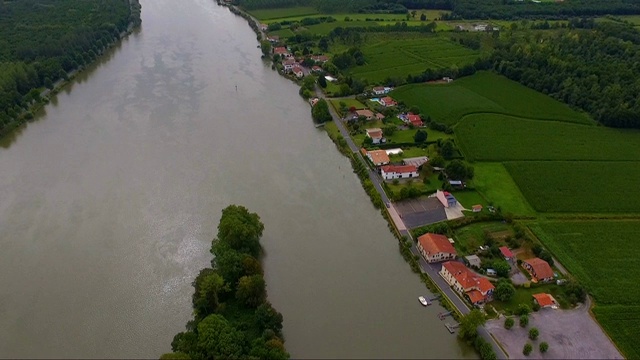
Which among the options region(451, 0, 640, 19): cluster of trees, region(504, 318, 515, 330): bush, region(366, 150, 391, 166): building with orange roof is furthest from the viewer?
region(451, 0, 640, 19): cluster of trees

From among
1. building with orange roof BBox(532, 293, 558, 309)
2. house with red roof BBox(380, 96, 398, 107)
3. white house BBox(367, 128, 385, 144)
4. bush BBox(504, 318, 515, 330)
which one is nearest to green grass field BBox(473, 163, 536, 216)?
building with orange roof BBox(532, 293, 558, 309)

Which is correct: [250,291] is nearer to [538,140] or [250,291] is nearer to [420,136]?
[420,136]

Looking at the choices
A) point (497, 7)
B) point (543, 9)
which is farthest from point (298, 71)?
point (543, 9)

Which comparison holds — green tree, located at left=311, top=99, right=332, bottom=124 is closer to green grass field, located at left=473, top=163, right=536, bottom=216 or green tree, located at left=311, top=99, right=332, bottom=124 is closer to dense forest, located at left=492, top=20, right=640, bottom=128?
green grass field, located at left=473, top=163, right=536, bottom=216

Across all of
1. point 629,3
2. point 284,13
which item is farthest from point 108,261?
point 629,3

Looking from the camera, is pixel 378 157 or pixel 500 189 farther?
pixel 378 157

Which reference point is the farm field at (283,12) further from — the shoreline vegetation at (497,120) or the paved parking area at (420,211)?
the paved parking area at (420,211)
